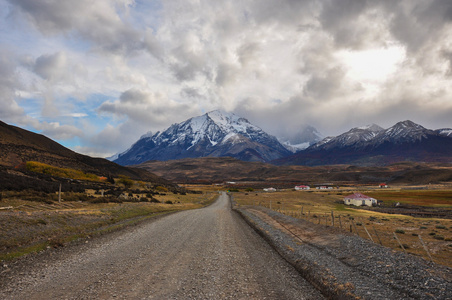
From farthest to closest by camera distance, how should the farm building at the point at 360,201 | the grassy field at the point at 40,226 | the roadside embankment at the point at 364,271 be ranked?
the farm building at the point at 360,201 → the grassy field at the point at 40,226 → the roadside embankment at the point at 364,271

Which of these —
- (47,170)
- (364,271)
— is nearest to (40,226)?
(364,271)

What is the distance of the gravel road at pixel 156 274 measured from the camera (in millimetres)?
7977

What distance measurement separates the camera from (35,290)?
7918 mm

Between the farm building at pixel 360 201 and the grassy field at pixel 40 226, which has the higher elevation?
the grassy field at pixel 40 226

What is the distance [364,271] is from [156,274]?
841cm

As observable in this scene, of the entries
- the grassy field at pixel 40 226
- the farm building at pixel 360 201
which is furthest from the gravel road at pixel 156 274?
the farm building at pixel 360 201

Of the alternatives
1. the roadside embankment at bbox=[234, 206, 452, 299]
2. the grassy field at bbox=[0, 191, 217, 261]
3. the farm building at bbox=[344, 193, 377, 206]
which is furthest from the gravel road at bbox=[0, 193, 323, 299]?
the farm building at bbox=[344, 193, 377, 206]

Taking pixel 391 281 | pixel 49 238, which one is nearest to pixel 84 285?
pixel 49 238

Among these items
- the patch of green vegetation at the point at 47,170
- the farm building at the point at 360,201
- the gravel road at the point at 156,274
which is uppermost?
the patch of green vegetation at the point at 47,170

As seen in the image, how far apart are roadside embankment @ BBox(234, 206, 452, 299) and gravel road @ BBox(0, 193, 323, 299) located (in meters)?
0.76

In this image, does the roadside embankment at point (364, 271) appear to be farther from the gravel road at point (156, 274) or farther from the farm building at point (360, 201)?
the farm building at point (360, 201)

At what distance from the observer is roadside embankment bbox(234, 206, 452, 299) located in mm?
7898

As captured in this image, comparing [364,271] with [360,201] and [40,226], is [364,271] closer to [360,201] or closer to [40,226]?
[40,226]

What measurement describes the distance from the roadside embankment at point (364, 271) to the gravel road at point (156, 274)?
759 mm
